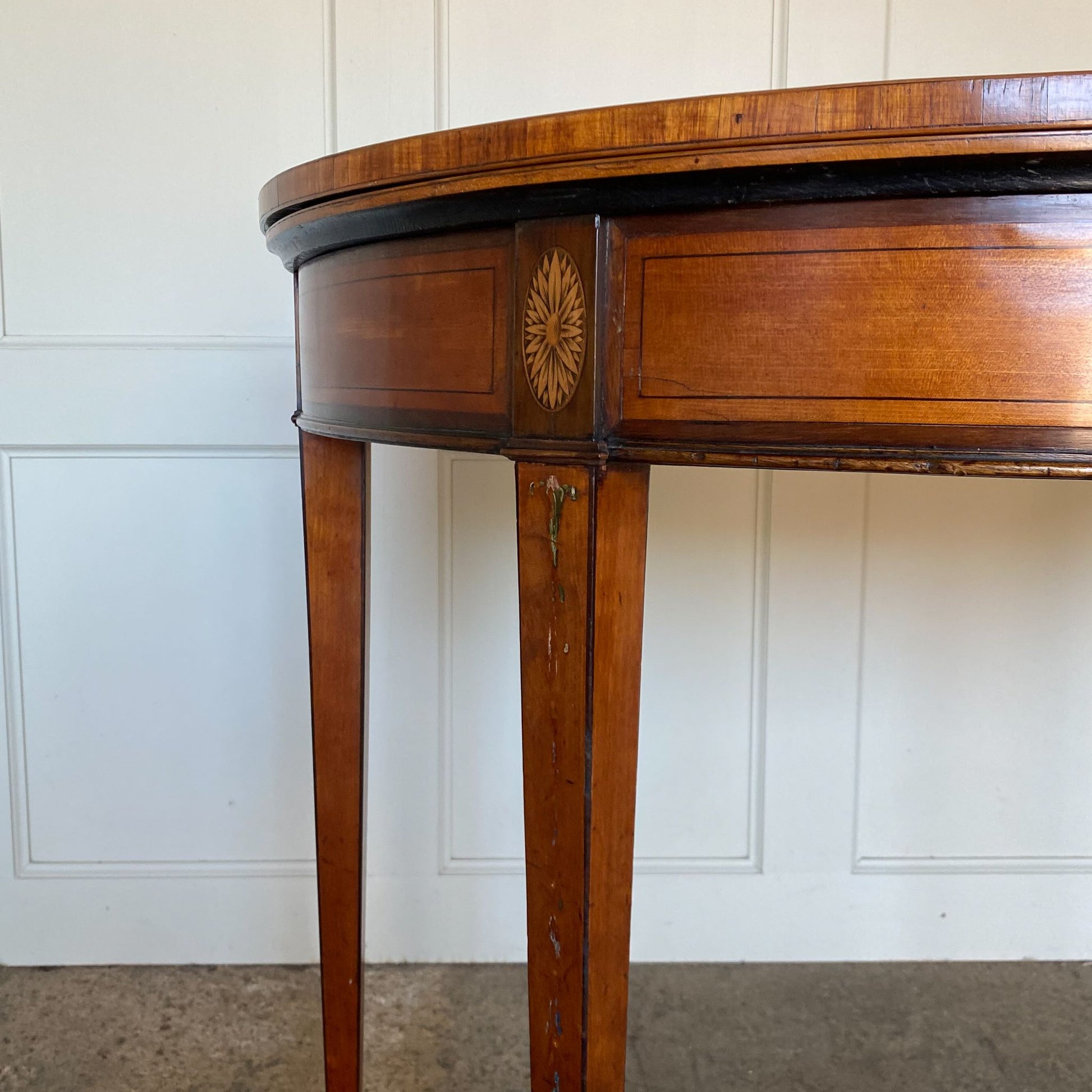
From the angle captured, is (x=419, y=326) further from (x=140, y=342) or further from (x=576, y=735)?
(x=140, y=342)

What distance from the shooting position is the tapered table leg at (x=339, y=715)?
103cm

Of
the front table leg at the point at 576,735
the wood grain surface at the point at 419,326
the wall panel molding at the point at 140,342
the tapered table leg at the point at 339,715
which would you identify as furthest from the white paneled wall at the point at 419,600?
the front table leg at the point at 576,735

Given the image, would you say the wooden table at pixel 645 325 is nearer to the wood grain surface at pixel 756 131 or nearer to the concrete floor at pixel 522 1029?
the wood grain surface at pixel 756 131

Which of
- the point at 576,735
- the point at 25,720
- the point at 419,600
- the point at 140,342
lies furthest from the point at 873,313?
the point at 25,720

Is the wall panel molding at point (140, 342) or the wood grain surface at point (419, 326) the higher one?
the wall panel molding at point (140, 342)

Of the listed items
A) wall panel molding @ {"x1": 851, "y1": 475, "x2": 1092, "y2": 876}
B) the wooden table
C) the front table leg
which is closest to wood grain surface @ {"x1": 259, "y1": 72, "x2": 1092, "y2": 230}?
the wooden table

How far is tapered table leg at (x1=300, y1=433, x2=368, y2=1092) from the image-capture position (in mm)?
1026

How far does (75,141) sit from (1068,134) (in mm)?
1422

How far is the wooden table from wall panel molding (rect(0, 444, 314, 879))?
0.90m

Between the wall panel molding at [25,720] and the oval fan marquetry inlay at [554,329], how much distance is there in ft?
3.41

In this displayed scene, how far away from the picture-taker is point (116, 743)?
5.35 feet

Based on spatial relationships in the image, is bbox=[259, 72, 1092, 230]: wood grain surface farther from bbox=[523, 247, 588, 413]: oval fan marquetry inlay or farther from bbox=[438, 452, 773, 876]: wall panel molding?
bbox=[438, 452, 773, 876]: wall panel molding

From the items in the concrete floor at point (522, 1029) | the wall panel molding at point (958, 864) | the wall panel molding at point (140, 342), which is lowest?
the concrete floor at point (522, 1029)

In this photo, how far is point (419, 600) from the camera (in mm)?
1610
